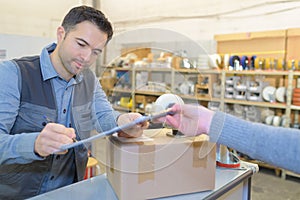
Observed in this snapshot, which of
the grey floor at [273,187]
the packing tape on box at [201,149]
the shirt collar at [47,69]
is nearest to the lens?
the packing tape on box at [201,149]

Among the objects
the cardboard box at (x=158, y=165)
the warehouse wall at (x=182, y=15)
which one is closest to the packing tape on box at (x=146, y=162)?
the cardboard box at (x=158, y=165)

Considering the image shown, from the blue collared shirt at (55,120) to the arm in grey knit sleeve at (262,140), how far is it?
1.54 ft

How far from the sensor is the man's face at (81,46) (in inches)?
44.9

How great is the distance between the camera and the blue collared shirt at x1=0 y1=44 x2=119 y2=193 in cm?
96

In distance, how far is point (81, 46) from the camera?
1149mm

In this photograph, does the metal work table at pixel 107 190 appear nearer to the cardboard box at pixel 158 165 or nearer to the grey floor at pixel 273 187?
the cardboard box at pixel 158 165

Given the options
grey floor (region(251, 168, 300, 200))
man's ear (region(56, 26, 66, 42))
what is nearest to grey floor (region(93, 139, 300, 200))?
grey floor (region(251, 168, 300, 200))

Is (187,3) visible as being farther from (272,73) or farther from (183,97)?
(183,97)

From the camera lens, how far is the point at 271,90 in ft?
11.4

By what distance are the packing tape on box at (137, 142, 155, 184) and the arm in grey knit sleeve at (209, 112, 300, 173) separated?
26 centimetres

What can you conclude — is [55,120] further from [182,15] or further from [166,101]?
[182,15]

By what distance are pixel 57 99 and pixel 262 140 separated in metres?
0.85

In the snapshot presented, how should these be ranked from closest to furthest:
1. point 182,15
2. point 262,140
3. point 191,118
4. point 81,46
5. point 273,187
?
point 262,140 → point 191,118 → point 81,46 → point 273,187 → point 182,15

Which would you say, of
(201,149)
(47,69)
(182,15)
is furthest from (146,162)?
(182,15)
